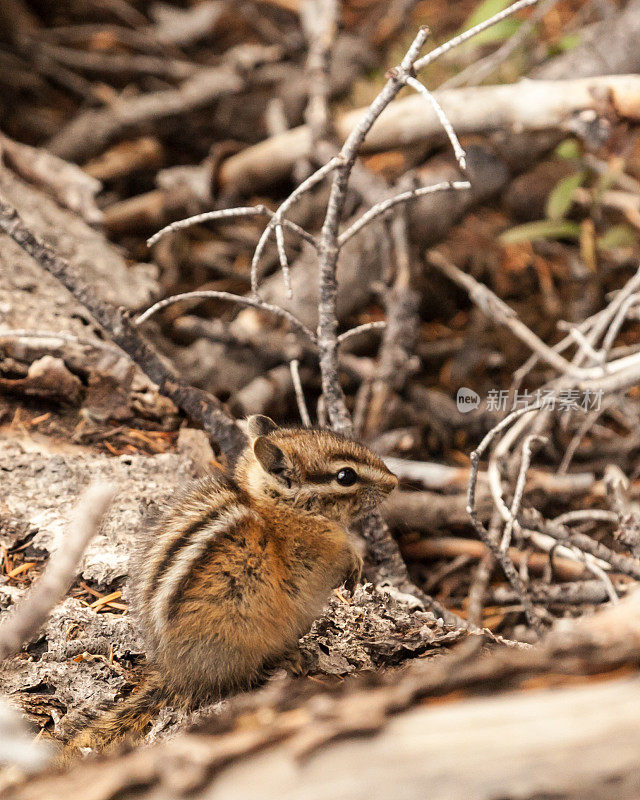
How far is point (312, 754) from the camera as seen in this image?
100 cm

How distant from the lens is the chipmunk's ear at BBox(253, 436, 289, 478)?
2123 millimetres

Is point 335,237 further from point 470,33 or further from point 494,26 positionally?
point 494,26

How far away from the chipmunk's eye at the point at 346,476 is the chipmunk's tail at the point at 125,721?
80cm

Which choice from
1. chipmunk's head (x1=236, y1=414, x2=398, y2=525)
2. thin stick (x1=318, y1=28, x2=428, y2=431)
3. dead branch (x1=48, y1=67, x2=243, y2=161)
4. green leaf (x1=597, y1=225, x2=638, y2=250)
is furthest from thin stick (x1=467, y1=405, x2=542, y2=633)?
dead branch (x1=48, y1=67, x2=243, y2=161)

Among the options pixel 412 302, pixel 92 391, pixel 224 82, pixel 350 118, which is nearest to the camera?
pixel 92 391

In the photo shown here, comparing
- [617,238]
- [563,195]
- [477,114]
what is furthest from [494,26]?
[617,238]

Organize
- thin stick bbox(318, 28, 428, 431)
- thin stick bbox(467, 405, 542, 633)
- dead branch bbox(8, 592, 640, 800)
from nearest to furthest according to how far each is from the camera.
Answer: dead branch bbox(8, 592, 640, 800) → thin stick bbox(318, 28, 428, 431) → thin stick bbox(467, 405, 542, 633)

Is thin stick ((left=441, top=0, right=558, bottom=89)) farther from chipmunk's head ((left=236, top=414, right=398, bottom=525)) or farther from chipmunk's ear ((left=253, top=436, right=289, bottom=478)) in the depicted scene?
chipmunk's ear ((left=253, top=436, right=289, bottom=478))

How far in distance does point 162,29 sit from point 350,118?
2411 mm

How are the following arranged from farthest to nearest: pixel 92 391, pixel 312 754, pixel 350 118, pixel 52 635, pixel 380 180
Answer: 1. pixel 350 118
2. pixel 380 180
3. pixel 92 391
4. pixel 52 635
5. pixel 312 754

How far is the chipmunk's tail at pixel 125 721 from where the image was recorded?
1781 millimetres

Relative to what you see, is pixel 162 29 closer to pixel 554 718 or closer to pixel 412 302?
pixel 412 302

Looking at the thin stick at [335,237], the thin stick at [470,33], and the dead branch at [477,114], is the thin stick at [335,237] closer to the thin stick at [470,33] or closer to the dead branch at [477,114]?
the thin stick at [470,33]

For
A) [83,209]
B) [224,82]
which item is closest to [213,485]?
[83,209]
